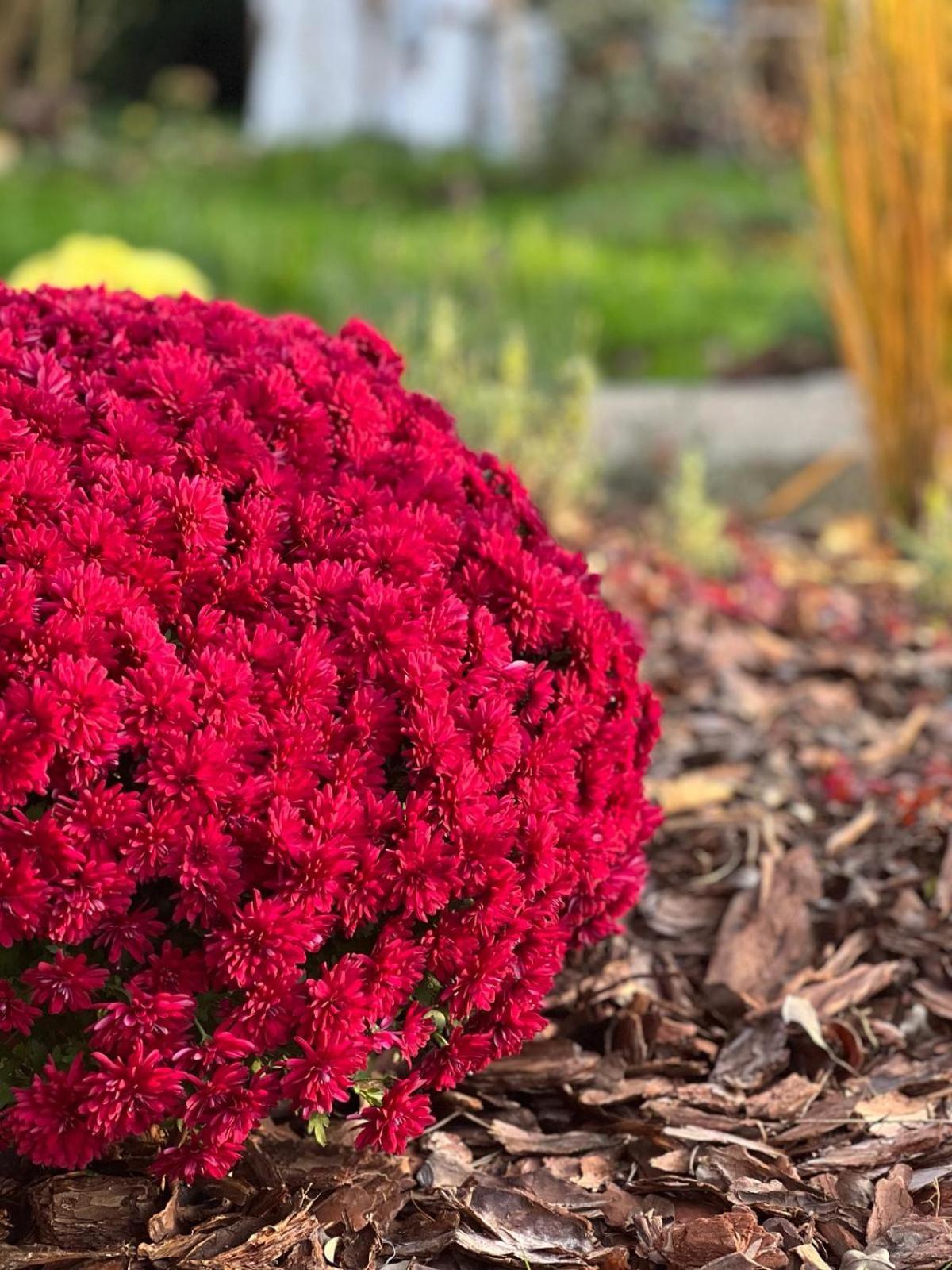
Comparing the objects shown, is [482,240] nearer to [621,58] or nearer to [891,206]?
[891,206]

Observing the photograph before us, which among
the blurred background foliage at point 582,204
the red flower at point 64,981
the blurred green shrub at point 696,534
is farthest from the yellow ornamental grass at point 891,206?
the red flower at point 64,981

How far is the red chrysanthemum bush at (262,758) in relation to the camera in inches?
65.9

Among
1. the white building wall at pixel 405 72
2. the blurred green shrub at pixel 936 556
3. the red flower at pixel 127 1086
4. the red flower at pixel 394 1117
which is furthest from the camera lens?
the white building wall at pixel 405 72

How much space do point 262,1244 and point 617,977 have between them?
2.67 ft

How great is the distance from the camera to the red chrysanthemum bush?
1.67 meters

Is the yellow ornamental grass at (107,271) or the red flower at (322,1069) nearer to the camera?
the red flower at (322,1069)

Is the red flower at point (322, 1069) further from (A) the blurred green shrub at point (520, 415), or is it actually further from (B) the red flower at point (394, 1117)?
(A) the blurred green shrub at point (520, 415)

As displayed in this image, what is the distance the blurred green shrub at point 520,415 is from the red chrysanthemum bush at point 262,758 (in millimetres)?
→ 2574

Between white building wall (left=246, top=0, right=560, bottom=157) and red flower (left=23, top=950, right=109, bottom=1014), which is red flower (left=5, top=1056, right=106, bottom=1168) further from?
white building wall (left=246, top=0, right=560, bottom=157)

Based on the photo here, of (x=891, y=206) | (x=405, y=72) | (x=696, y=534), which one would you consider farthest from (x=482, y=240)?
(x=405, y=72)

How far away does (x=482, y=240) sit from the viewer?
8602 millimetres

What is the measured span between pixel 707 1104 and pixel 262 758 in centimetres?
91

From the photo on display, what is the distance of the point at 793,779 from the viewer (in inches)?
128

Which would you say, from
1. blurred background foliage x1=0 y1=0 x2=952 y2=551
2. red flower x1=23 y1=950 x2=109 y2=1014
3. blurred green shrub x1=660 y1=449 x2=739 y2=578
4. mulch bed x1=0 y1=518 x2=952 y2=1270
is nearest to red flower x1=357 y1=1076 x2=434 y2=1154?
mulch bed x1=0 y1=518 x2=952 y2=1270
